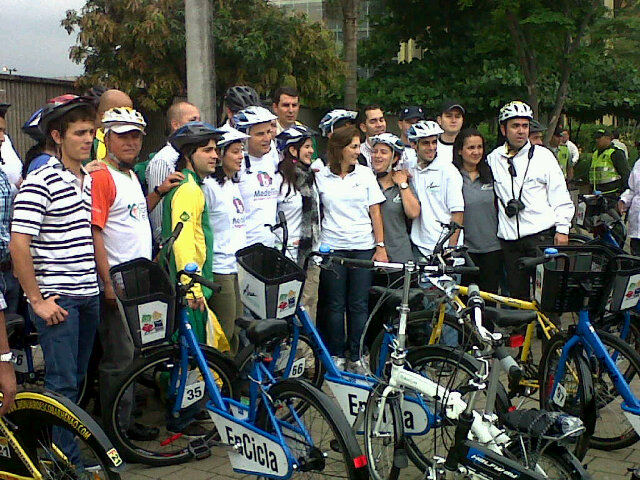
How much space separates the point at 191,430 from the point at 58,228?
1.62 meters

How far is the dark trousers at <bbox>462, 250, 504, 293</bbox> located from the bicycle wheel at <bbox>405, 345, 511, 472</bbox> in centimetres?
220

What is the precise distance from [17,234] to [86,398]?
1660 mm

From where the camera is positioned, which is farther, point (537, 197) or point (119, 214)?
point (537, 197)

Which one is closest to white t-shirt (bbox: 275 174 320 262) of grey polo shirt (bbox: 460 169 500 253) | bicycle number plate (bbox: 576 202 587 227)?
grey polo shirt (bbox: 460 169 500 253)

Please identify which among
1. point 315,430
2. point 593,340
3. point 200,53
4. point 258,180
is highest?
point 200,53

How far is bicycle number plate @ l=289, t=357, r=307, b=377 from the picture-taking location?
15.5 feet

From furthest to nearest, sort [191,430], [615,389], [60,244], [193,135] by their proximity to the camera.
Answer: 1. [193,135]
2. [191,430]
3. [615,389]
4. [60,244]

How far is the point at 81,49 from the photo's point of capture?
557 inches

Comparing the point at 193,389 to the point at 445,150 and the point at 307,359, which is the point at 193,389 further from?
the point at 445,150

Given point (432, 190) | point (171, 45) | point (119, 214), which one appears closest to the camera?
point (119, 214)

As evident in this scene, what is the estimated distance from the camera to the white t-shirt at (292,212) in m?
5.75

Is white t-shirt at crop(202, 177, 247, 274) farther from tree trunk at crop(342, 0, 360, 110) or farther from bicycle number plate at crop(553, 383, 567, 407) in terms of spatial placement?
tree trunk at crop(342, 0, 360, 110)

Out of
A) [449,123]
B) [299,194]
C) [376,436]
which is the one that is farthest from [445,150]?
[376,436]

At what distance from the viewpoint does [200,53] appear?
7844 mm
